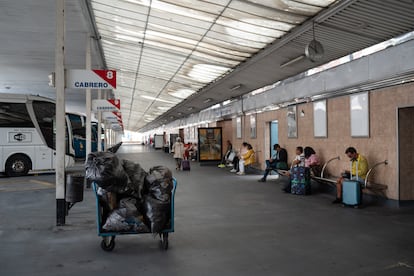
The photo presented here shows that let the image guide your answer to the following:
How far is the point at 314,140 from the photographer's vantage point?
35.9ft

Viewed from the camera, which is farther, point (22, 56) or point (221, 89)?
point (221, 89)

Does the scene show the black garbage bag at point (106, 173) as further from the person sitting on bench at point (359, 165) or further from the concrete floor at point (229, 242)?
the person sitting on bench at point (359, 165)

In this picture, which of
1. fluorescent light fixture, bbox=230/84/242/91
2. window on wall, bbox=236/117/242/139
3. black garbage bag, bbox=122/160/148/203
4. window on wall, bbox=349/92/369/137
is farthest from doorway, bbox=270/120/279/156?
black garbage bag, bbox=122/160/148/203

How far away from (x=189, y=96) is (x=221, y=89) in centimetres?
429

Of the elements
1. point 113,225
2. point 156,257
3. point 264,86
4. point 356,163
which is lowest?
point 156,257

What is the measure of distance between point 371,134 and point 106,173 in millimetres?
6163

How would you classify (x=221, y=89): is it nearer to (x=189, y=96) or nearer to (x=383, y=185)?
(x=189, y=96)

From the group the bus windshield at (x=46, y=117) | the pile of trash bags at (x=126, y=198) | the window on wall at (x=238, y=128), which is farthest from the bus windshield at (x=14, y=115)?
the pile of trash bags at (x=126, y=198)

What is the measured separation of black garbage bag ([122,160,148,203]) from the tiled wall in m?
5.36

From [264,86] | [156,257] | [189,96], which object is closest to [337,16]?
[156,257]

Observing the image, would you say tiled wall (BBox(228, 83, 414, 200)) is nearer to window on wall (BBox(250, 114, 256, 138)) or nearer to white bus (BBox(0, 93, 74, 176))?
window on wall (BBox(250, 114, 256, 138))

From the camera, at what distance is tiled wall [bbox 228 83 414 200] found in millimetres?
7797

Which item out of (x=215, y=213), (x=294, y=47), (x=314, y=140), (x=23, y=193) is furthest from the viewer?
(x=314, y=140)

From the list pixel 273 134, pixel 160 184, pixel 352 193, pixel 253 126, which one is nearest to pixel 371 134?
pixel 352 193
